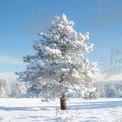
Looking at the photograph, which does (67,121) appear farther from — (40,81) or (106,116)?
(40,81)

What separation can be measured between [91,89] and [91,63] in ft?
7.54

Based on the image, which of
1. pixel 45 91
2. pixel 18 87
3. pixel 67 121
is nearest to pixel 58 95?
pixel 45 91

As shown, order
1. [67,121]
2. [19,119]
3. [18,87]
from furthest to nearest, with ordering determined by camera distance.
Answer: [18,87] < [19,119] < [67,121]

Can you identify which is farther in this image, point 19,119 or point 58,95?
point 58,95

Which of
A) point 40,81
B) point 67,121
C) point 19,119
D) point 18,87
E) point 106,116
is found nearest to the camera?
point 67,121

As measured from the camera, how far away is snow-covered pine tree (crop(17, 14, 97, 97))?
2684cm

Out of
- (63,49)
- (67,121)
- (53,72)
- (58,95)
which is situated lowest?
(67,121)

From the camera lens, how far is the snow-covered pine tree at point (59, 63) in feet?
88.1

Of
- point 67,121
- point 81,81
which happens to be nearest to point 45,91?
point 81,81

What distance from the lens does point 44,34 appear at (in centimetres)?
2833

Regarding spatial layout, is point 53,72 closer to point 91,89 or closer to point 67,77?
point 67,77

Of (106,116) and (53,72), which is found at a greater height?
(53,72)

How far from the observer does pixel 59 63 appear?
2736cm

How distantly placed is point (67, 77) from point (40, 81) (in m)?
2.39
